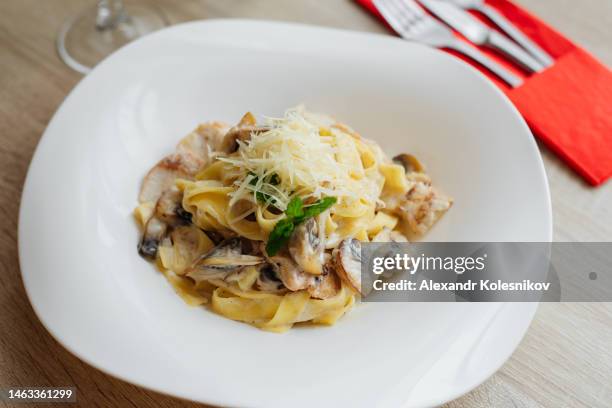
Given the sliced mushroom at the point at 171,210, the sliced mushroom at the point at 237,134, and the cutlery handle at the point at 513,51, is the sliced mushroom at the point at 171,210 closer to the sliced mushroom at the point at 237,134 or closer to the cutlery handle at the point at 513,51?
the sliced mushroom at the point at 237,134

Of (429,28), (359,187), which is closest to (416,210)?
(359,187)

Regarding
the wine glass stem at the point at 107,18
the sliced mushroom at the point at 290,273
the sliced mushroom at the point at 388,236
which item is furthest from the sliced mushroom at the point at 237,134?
the wine glass stem at the point at 107,18

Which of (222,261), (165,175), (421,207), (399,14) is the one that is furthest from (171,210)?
(399,14)

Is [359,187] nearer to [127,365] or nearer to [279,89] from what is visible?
[279,89]

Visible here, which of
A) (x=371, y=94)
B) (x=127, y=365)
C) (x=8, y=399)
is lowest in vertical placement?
(x=8, y=399)

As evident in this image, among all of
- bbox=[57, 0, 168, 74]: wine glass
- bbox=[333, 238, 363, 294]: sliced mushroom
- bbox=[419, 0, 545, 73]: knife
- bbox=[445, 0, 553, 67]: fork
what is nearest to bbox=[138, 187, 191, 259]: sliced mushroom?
bbox=[333, 238, 363, 294]: sliced mushroom

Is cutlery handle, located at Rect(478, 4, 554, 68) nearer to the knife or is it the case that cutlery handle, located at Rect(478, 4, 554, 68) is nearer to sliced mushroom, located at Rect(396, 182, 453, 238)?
the knife

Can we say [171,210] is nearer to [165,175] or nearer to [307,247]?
[165,175]
